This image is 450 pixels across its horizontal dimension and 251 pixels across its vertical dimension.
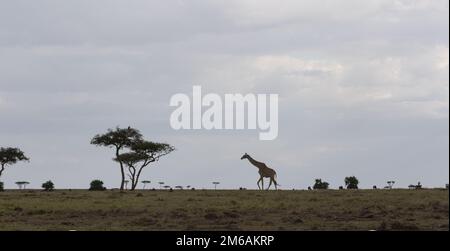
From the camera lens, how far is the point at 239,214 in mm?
33281

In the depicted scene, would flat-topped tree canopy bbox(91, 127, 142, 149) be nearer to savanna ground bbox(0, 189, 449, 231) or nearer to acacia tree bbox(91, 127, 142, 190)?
acacia tree bbox(91, 127, 142, 190)

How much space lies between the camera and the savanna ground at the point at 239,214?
2848 centimetres

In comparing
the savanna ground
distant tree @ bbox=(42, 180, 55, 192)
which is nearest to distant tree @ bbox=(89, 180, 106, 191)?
distant tree @ bbox=(42, 180, 55, 192)

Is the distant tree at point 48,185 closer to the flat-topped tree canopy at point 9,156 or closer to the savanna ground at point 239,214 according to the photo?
the flat-topped tree canopy at point 9,156

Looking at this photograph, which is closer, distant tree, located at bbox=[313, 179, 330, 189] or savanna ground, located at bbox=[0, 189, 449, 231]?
savanna ground, located at bbox=[0, 189, 449, 231]

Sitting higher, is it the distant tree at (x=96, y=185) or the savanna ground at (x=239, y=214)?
the distant tree at (x=96, y=185)

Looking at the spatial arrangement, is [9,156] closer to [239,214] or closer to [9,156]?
[9,156]

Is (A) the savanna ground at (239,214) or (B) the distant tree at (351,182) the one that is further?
(B) the distant tree at (351,182)

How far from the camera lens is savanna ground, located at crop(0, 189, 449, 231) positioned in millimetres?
28484

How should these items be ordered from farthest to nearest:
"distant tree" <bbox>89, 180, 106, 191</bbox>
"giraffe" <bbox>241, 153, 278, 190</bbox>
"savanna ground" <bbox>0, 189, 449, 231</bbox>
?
1. "distant tree" <bbox>89, 180, 106, 191</bbox>
2. "giraffe" <bbox>241, 153, 278, 190</bbox>
3. "savanna ground" <bbox>0, 189, 449, 231</bbox>

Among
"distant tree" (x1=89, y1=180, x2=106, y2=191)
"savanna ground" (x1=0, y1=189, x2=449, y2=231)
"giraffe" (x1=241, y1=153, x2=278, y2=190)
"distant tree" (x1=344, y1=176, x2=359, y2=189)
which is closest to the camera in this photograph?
"savanna ground" (x1=0, y1=189, x2=449, y2=231)

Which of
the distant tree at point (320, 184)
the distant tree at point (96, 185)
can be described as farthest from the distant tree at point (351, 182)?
the distant tree at point (96, 185)
